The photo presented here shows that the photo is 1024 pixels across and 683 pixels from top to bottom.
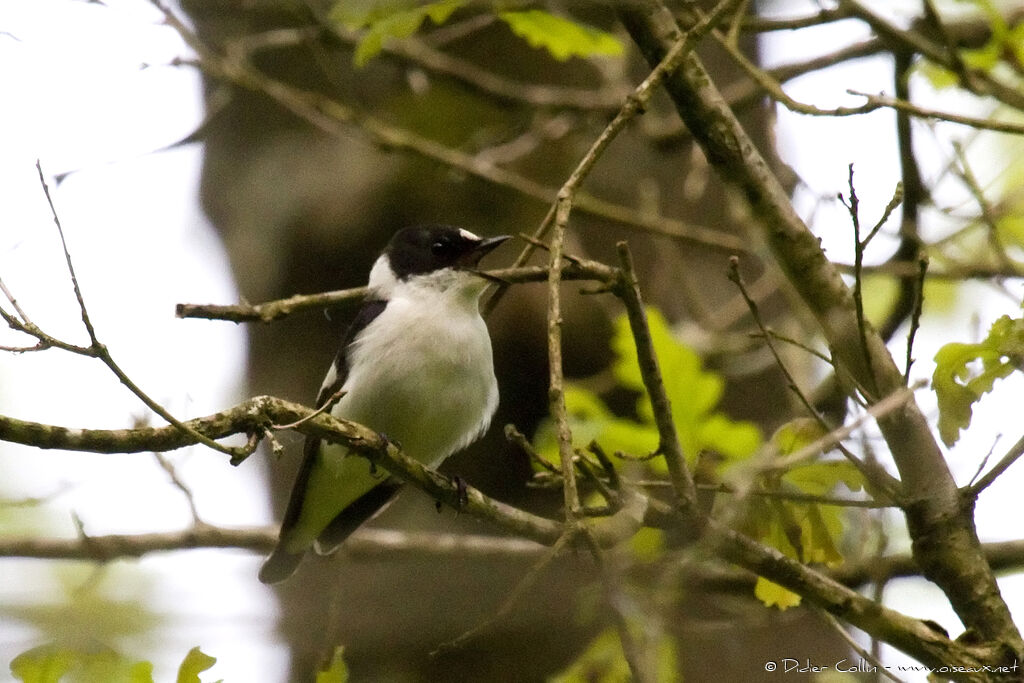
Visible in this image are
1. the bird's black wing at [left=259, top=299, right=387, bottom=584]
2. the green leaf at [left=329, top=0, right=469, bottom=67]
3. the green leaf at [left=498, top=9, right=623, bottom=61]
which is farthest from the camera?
the bird's black wing at [left=259, top=299, right=387, bottom=584]

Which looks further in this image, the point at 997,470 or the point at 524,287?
the point at 524,287

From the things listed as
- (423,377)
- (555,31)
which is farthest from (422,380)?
(555,31)

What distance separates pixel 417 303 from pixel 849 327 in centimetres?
172

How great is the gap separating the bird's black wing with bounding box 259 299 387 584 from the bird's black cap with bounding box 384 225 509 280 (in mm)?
222

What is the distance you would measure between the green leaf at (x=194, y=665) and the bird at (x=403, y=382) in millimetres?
1260

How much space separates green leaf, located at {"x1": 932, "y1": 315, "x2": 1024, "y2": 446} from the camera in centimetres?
223

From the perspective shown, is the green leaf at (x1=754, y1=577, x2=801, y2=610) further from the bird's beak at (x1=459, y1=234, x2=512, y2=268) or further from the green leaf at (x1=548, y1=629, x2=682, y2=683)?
the bird's beak at (x1=459, y1=234, x2=512, y2=268)

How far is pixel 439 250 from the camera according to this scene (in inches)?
163

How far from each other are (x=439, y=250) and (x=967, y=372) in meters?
2.29

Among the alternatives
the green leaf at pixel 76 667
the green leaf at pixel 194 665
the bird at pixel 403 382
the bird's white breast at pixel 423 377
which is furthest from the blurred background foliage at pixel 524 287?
the green leaf at pixel 194 665

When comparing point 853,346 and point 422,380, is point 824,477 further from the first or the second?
point 422,380

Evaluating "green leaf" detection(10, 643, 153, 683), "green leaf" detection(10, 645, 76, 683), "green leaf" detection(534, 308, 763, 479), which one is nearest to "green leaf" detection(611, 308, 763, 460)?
"green leaf" detection(534, 308, 763, 479)

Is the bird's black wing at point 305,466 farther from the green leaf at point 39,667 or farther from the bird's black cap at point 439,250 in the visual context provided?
the green leaf at point 39,667

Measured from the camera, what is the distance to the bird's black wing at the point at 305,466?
3887 millimetres
